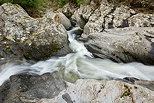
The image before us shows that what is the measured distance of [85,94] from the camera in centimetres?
391

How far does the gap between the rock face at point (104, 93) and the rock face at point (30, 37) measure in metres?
3.31

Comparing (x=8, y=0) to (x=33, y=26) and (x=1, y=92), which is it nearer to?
(x=33, y=26)

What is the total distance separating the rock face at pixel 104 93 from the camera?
3490mm

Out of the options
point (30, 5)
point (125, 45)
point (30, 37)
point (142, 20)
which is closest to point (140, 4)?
A: point (142, 20)

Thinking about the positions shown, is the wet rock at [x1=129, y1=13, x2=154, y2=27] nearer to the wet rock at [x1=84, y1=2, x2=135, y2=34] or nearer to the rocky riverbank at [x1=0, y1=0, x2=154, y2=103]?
the rocky riverbank at [x1=0, y1=0, x2=154, y2=103]

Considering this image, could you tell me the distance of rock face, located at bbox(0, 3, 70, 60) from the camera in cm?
670

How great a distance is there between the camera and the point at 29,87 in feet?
15.6

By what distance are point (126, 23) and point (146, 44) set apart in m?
2.78

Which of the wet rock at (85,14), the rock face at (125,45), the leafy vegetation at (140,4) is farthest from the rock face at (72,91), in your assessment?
the wet rock at (85,14)

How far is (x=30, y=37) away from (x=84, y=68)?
316cm

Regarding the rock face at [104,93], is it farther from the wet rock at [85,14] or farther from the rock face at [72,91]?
the wet rock at [85,14]

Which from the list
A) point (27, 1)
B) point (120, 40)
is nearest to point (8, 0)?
point (27, 1)

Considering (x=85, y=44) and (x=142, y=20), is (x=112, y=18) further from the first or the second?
(x=85, y=44)

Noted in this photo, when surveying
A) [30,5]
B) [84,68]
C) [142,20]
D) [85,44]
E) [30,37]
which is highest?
[30,5]
